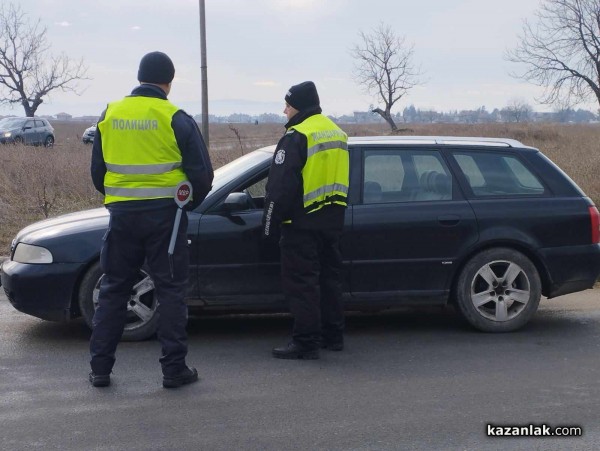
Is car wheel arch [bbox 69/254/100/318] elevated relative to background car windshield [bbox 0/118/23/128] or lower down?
lower down

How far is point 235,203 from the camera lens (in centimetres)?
620

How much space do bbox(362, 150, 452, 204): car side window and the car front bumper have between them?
2171mm

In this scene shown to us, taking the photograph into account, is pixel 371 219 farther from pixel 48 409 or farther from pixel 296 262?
pixel 48 409

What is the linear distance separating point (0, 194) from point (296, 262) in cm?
897

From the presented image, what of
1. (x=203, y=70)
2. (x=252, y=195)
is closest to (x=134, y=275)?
(x=252, y=195)

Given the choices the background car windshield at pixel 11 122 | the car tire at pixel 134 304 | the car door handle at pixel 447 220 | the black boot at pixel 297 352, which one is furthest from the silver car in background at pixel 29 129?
the black boot at pixel 297 352

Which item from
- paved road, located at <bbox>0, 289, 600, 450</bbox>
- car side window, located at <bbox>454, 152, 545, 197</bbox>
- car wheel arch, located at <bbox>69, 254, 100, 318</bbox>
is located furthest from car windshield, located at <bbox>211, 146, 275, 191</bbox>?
car side window, located at <bbox>454, 152, 545, 197</bbox>

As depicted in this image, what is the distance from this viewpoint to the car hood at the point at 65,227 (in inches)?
243

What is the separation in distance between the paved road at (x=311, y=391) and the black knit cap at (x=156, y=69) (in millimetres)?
1812

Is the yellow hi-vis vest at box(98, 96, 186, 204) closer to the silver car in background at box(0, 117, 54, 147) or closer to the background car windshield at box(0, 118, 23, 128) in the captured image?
the silver car in background at box(0, 117, 54, 147)

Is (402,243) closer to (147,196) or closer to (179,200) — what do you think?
(179,200)

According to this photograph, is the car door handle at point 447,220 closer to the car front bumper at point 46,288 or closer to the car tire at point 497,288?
the car tire at point 497,288

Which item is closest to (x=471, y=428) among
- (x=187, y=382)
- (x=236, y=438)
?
(x=236, y=438)

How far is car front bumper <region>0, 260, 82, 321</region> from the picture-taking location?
6059 mm
